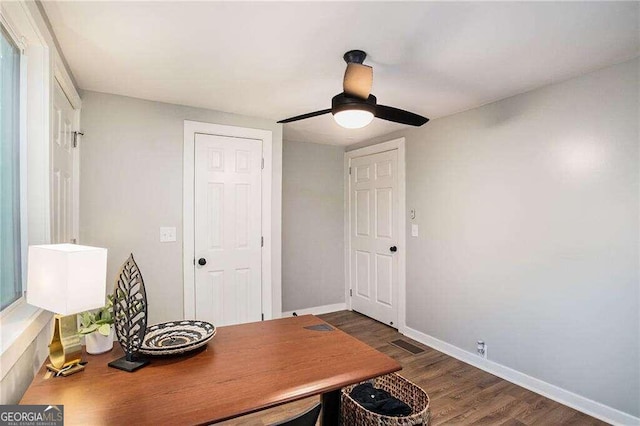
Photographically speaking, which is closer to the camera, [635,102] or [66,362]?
[66,362]

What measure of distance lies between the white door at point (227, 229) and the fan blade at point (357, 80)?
1668 millimetres

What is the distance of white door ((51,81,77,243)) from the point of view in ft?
6.15

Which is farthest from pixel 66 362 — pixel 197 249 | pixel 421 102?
pixel 421 102

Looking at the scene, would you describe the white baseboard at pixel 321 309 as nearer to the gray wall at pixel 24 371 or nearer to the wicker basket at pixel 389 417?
the wicker basket at pixel 389 417

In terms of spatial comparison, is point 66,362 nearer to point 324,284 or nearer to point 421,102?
point 421,102

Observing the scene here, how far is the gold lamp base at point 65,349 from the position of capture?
117 centimetres

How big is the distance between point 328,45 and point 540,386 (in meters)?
2.81

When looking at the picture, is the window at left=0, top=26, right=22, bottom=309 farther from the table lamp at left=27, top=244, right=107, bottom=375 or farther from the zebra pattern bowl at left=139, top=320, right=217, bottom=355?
the zebra pattern bowl at left=139, top=320, right=217, bottom=355

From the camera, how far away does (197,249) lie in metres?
2.93

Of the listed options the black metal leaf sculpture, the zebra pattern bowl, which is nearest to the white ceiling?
the black metal leaf sculpture

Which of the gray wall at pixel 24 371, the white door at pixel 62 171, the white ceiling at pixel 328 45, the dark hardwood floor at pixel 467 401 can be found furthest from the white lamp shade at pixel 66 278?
the dark hardwood floor at pixel 467 401

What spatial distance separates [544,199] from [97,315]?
2862mm

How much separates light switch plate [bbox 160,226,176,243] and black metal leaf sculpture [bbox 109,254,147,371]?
1610 mm

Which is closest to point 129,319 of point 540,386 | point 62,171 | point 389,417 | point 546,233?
point 389,417
